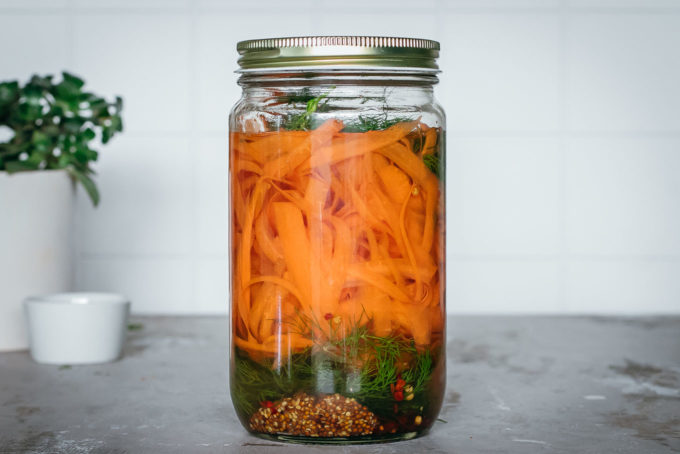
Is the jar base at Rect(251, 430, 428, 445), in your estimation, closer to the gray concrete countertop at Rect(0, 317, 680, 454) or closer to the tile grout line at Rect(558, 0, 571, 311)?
the gray concrete countertop at Rect(0, 317, 680, 454)

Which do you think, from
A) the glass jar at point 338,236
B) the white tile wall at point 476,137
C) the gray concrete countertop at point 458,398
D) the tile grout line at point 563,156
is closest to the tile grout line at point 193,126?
the white tile wall at point 476,137

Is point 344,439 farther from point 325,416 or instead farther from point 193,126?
point 193,126

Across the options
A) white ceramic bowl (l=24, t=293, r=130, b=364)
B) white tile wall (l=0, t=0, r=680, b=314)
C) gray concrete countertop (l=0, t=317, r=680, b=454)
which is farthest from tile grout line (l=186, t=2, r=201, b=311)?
white ceramic bowl (l=24, t=293, r=130, b=364)

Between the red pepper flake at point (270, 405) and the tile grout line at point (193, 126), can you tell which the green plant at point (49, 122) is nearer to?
the tile grout line at point (193, 126)

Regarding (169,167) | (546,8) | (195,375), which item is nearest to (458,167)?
(546,8)

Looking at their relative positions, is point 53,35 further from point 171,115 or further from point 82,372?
point 82,372
